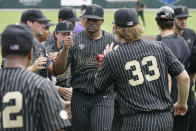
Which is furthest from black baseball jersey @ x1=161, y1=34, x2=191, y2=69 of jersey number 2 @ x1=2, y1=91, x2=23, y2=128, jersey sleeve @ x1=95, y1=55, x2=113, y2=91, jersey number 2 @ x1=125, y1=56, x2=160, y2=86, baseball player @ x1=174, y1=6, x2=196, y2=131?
jersey number 2 @ x1=2, y1=91, x2=23, y2=128

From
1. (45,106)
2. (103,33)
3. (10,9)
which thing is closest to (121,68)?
(45,106)

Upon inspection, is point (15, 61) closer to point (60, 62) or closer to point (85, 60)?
point (60, 62)

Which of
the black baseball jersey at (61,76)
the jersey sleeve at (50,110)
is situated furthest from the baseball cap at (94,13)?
the jersey sleeve at (50,110)

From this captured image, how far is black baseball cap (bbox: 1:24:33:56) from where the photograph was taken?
3238mm

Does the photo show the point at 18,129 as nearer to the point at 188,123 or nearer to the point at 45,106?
the point at 45,106

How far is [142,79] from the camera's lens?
4547 mm

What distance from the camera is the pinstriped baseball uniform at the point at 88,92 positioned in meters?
6.22

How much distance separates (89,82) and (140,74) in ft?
5.88

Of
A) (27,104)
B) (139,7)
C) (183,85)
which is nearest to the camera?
(27,104)

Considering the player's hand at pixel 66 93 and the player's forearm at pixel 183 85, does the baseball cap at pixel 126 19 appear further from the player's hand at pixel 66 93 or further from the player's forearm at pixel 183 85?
the player's hand at pixel 66 93

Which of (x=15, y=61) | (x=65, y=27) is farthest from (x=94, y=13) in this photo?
(x=15, y=61)

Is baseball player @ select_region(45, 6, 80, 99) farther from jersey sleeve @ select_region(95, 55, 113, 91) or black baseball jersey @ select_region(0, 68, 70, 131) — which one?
black baseball jersey @ select_region(0, 68, 70, 131)

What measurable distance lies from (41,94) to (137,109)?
5.33 ft

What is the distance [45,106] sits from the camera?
3217mm
